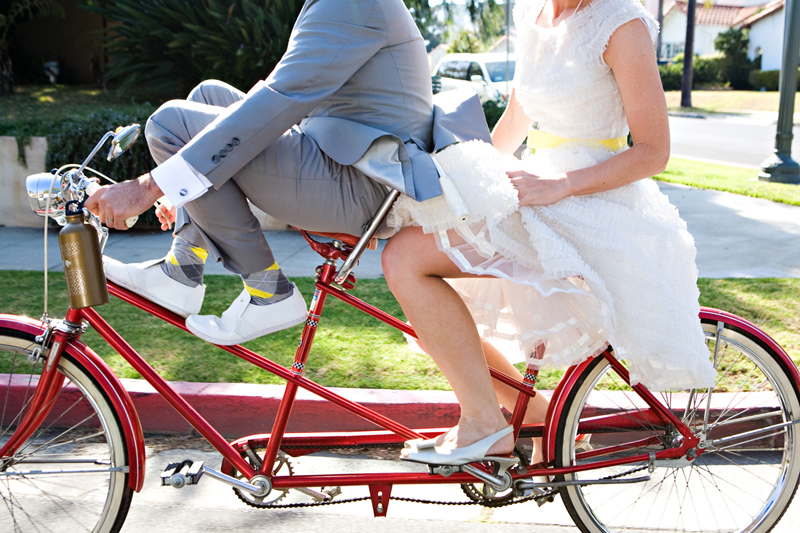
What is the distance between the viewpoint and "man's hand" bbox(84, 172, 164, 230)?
75.0 inches

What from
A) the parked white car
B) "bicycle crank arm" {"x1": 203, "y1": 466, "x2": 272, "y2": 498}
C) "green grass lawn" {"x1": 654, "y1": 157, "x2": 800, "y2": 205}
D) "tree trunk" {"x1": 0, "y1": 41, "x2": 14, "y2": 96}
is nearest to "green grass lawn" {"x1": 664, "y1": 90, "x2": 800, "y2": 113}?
the parked white car

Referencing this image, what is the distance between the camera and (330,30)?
189 centimetres

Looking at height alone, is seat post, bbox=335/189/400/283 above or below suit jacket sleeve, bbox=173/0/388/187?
below

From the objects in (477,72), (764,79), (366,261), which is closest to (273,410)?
(366,261)

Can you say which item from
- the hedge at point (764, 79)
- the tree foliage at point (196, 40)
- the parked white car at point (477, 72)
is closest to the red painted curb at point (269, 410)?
the tree foliage at point (196, 40)

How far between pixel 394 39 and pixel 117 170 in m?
5.50

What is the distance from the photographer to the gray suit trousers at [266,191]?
199cm

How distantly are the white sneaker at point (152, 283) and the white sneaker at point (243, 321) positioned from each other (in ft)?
0.22

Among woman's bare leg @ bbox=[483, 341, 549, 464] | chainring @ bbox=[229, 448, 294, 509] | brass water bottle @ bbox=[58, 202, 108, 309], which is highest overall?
brass water bottle @ bbox=[58, 202, 108, 309]

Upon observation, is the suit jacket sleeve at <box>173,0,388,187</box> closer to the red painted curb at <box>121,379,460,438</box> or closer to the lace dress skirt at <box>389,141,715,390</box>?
the lace dress skirt at <box>389,141,715,390</box>

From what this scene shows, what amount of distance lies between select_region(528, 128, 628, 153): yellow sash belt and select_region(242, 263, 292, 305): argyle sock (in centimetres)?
95

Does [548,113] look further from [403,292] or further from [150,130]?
[150,130]

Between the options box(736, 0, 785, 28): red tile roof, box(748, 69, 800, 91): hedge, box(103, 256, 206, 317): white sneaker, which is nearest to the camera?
box(103, 256, 206, 317): white sneaker

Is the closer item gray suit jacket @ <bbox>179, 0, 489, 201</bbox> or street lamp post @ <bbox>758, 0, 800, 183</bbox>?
gray suit jacket @ <bbox>179, 0, 489, 201</bbox>
